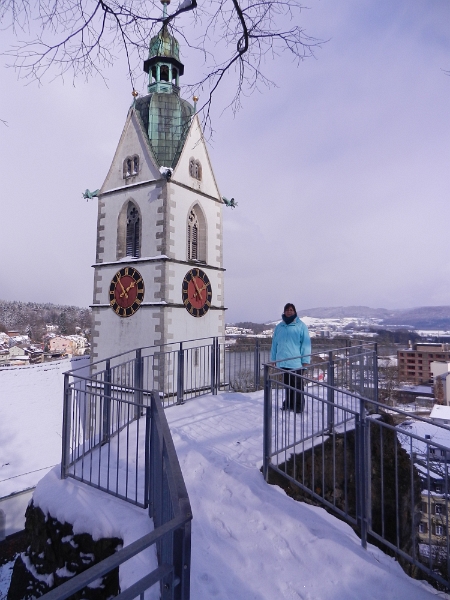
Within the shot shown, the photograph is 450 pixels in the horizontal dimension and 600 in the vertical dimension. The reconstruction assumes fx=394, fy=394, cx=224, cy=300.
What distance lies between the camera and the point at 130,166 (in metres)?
17.8

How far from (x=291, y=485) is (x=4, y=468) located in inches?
514

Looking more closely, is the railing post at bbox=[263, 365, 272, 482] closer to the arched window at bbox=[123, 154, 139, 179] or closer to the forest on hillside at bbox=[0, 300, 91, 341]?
the arched window at bbox=[123, 154, 139, 179]

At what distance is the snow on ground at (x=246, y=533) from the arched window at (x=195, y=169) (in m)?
14.3

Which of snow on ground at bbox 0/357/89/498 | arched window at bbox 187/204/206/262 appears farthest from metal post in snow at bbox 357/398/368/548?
arched window at bbox 187/204/206/262

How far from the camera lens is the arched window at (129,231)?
16848 mm

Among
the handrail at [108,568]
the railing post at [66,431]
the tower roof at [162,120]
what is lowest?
the railing post at [66,431]

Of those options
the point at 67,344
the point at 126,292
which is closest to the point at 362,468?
the point at 126,292

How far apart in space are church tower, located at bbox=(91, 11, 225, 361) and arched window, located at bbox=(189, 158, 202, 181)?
46 mm

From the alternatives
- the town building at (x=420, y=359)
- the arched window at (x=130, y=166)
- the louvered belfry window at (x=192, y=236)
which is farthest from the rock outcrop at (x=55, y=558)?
the town building at (x=420, y=359)

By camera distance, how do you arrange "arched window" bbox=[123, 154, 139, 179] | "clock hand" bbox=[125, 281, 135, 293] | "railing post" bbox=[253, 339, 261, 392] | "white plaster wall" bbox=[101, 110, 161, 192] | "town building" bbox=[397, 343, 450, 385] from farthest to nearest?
"town building" bbox=[397, 343, 450, 385] → "arched window" bbox=[123, 154, 139, 179] → "white plaster wall" bbox=[101, 110, 161, 192] → "clock hand" bbox=[125, 281, 135, 293] → "railing post" bbox=[253, 339, 261, 392]

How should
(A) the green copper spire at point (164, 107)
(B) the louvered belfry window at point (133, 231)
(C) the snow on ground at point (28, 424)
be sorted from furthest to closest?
(A) the green copper spire at point (164, 107)
(B) the louvered belfry window at point (133, 231)
(C) the snow on ground at point (28, 424)

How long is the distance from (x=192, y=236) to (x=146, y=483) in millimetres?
14076

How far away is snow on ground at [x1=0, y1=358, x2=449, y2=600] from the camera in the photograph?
10.2ft

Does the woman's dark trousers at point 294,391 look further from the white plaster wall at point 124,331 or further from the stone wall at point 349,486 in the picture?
the white plaster wall at point 124,331
